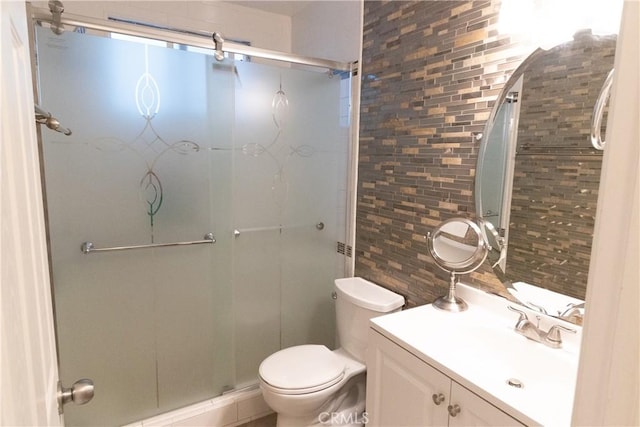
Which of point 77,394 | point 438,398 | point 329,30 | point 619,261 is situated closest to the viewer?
point 619,261

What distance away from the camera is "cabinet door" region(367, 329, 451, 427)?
119cm

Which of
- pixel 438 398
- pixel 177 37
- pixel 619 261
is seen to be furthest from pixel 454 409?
pixel 177 37

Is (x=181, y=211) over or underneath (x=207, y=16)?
underneath

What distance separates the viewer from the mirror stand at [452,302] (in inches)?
60.1

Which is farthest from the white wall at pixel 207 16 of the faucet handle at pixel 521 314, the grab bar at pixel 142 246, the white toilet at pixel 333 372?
the faucet handle at pixel 521 314

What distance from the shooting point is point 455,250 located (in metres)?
1.58

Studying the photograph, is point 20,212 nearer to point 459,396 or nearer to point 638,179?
point 638,179

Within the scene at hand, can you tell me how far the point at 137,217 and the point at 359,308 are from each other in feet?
3.82

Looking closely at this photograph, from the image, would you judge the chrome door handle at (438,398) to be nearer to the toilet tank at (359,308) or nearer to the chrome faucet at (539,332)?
the chrome faucet at (539,332)

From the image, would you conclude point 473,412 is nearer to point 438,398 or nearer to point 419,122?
point 438,398

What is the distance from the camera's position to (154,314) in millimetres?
1860

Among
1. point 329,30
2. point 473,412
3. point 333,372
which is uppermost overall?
point 329,30

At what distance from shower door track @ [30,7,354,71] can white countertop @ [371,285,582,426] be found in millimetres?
1429

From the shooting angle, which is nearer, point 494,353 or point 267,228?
point 494,353
